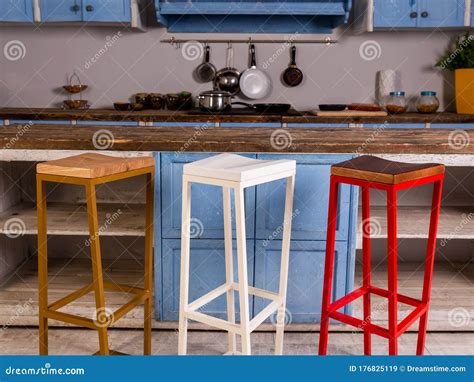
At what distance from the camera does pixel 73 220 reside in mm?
2646

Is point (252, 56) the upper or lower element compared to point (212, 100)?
upper

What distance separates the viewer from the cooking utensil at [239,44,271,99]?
4422mm

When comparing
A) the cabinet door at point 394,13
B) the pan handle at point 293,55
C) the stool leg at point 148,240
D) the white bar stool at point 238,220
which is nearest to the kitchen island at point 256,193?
the stool leg at point 148,240

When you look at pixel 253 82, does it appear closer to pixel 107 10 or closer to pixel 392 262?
pixel 107 10

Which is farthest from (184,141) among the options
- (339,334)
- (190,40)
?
(190,40)

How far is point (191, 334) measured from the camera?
2.57 m

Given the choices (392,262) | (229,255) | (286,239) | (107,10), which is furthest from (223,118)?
(392,262)

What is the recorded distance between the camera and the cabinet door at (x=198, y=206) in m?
2.37

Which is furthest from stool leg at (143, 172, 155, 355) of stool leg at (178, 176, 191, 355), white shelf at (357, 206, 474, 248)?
white shelf at (357, 206, 474, 248)

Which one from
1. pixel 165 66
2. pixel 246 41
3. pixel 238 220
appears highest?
pixel 246 41

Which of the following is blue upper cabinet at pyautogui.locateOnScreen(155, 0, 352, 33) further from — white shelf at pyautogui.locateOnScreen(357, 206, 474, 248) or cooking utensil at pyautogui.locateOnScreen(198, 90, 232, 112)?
white shelf at pyautogui.locateOnScreen(357, 206, 474, 248)

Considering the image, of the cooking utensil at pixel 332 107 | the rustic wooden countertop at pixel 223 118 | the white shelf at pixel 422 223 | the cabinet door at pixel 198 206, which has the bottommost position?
the white shelf at pixel 422 223

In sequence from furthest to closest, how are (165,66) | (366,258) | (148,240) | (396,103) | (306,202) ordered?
(165,66), (396,103), (306,202), (366,258), (148,240)

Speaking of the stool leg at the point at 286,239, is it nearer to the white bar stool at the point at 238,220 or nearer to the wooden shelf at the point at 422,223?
the white bar stool at the point at 238,220
